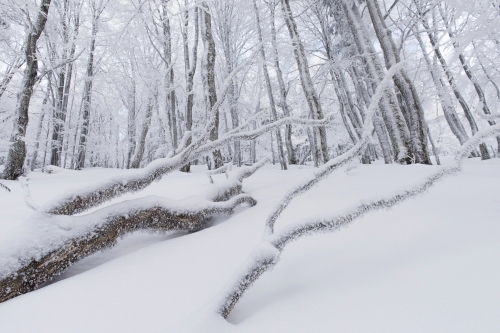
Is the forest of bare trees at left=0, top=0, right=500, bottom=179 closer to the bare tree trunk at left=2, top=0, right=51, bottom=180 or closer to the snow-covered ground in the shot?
the bare tree trunk at left=2, top=0, right=51, bottom=180

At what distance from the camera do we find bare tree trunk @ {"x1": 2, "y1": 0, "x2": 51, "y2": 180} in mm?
5944

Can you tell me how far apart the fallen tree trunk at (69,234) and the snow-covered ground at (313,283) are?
10cm

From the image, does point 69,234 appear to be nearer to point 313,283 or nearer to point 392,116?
point 313,283

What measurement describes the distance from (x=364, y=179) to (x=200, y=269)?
2.23 meters

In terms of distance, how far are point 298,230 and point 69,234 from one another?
132 cm

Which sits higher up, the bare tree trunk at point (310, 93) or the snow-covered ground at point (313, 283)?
the bare tree trunk at point (310, 93)

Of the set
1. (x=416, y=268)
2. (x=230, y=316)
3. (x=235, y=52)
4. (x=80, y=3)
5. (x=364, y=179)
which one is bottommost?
(x=230, y=316)

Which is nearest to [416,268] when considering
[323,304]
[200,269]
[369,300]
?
[369,300]

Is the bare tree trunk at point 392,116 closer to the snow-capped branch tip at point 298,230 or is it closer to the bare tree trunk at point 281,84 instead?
the snow-capped branch tip at point 298,230

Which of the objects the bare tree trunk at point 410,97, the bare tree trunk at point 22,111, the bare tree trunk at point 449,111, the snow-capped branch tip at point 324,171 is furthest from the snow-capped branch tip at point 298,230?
the bare tree trunk at point 449,111

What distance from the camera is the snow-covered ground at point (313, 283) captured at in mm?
833

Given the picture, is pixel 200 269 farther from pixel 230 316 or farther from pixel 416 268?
pixel 416 268

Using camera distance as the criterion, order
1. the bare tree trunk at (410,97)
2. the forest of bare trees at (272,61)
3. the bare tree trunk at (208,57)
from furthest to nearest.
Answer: the bare tree trunk at (208,57) → the forest of bare trees at (272,61) → the bare tree trunk at (410,97)

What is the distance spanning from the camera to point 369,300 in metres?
0.91
